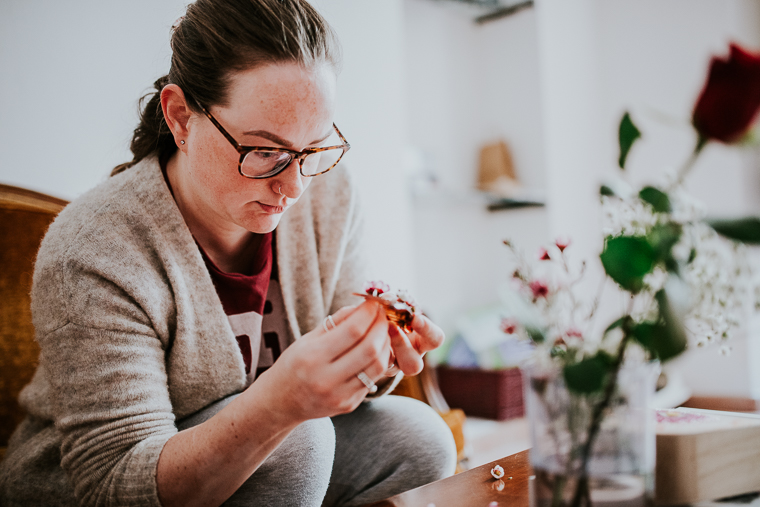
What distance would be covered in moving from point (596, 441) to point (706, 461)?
→ 22 centimetres

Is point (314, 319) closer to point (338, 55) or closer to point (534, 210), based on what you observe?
point (338, 55)

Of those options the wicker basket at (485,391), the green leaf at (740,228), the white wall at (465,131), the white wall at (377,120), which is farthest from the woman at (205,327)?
the white wall at (465,131)

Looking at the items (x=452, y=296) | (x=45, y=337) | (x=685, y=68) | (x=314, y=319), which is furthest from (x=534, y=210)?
(x=45, y=337)

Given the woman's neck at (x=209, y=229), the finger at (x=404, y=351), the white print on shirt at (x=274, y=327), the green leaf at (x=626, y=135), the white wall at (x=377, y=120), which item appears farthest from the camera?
the white wall at (x=377, y=120)

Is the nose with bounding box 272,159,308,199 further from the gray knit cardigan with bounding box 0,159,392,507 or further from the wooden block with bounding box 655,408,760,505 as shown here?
the wooden block with bounding box 655,408,760,505

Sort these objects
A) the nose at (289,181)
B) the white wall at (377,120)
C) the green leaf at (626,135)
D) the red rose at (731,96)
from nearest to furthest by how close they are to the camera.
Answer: the red rose at (731,96)
the green leaf at (626,135)
the nose at (289,181)
the white wall at (377,120)

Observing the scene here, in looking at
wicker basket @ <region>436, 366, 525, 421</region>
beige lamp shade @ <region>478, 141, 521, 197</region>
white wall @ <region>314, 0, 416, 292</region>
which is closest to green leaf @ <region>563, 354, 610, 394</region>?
white wall @ <region>314, 0, 416, 292</region>

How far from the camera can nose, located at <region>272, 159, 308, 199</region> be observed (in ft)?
2.66

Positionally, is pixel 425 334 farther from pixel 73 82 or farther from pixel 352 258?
pixel 73 82

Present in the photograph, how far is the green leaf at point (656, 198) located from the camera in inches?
17.3

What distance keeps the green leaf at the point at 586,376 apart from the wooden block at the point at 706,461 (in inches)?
9.3

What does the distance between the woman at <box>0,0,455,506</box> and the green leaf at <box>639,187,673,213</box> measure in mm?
293

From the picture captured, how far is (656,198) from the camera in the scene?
0.45m

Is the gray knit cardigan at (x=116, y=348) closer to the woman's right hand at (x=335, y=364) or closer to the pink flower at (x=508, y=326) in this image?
the woman's right hand at (x=335, y=364)
